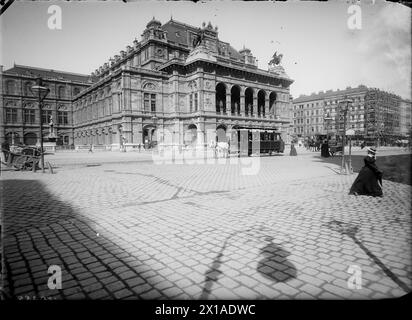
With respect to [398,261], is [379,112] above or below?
above

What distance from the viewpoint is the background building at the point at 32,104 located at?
56.8 m

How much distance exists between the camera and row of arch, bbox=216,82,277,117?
147 feet

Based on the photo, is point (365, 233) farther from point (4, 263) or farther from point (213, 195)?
point (4, 263)

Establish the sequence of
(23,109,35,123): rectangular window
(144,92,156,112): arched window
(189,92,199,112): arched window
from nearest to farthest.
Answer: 1. (144,92,156,112): arched window
2. (189,92,199,112): arched window
3. (23,109,35,123): rectangular window

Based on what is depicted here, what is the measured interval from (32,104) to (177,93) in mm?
41305

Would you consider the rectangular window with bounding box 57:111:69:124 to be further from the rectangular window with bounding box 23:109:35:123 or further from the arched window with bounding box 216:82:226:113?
the arched window with bounding box 216:82:226:113

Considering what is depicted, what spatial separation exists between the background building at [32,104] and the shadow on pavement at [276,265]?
6330cm

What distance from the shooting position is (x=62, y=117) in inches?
2525

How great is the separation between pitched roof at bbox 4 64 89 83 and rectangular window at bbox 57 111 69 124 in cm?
874

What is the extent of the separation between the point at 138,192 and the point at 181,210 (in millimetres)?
2556

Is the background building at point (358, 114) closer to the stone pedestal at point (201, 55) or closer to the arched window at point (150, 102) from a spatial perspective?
the stone pedestal at point (201, 55)

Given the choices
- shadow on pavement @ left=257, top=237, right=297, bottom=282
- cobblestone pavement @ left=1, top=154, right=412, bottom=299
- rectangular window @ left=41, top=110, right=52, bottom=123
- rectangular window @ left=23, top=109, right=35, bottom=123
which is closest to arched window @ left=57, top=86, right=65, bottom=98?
rectangular window @ left=41, top=110, right=52, bottom=123

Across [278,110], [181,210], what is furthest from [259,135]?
[278,110]

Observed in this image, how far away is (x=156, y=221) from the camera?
5.05 meters
